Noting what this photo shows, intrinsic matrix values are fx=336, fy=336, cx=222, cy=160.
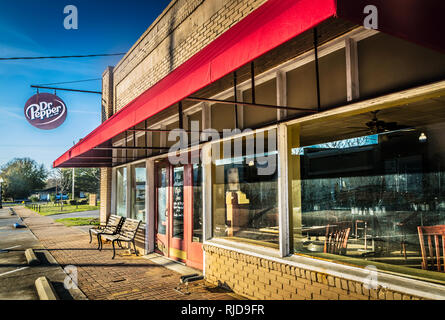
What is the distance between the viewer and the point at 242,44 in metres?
2.72

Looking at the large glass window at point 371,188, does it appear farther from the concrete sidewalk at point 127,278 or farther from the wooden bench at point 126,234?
the wooden bench at point 126,234

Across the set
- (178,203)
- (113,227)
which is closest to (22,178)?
(113,227)

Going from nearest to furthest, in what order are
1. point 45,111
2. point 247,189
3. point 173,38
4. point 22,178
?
point 247,189 → point 173,38 → point 45,111 → point 22,178

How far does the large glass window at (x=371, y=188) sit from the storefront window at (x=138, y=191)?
517 cm

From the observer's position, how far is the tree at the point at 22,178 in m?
67.9

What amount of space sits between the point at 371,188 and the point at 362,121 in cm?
111

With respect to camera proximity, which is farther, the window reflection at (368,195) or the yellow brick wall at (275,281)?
the window reflection at (368,195)

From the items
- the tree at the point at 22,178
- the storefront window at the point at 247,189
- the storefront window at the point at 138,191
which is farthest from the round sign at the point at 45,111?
the tree at the point at 22,178

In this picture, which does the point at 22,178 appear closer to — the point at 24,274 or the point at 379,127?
the point at 24,274

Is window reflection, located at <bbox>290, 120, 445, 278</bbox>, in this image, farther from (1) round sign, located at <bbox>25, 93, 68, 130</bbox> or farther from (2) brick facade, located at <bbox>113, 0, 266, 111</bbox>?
(1) round sign, located at <bbox>25, 93, 68, 130</bbox>

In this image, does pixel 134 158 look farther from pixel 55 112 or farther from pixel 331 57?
pixel 331 57

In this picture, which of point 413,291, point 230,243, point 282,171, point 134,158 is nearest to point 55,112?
point 134,158
